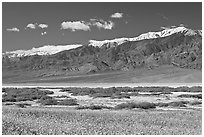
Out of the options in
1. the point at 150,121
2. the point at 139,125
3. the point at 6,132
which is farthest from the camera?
the point at 150,121

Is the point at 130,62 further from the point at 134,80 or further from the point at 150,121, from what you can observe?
the point at 150,121

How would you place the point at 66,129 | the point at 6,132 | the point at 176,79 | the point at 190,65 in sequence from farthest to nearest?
1. the point at 190,65
2. the point at 176,79
3. the point at 66,129
4. the point at 6,132

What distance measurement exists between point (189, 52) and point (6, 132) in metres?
162

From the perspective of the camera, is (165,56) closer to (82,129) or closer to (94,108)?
(94,108)

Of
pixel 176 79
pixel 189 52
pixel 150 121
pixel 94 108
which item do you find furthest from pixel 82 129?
pixel 189 52

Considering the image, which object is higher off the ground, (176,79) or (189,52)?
(189,52)

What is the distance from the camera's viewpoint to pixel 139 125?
51.3ft

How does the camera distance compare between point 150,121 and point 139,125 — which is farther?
point 150,121

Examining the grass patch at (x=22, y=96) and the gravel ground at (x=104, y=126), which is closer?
the gravel ground at (x=104, y=126)

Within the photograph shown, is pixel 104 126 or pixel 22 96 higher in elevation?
pixel 104 126

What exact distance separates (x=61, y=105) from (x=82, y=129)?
13977 millimetres

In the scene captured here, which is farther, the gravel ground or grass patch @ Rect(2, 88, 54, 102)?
grass patch @ Rect(2, 88, 54, 102)

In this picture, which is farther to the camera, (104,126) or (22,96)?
(22,96)

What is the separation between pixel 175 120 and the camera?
17891 millimetres
